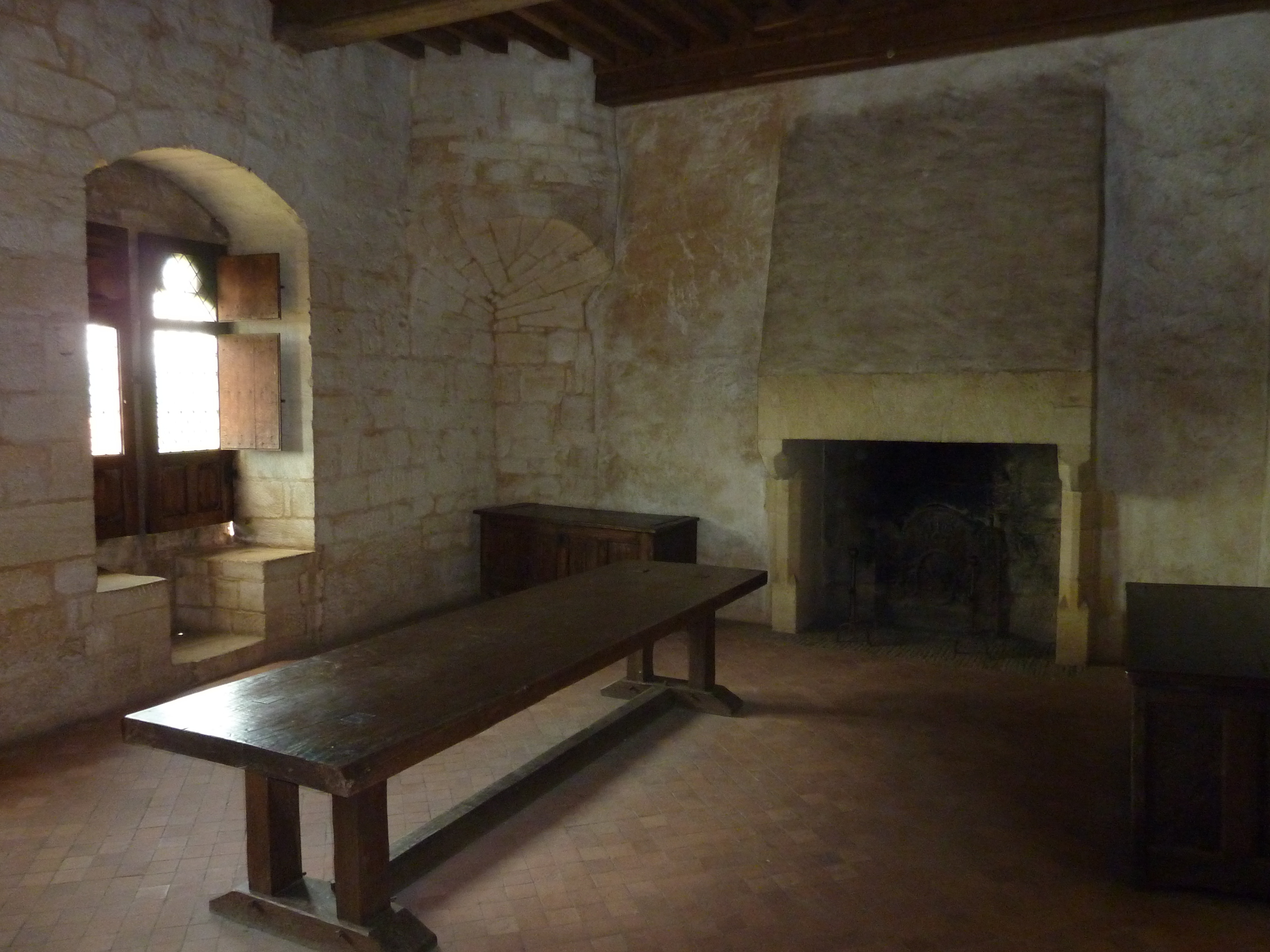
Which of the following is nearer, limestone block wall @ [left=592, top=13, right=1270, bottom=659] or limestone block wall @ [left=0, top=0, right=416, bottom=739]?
limestone block wall @ [left=0, top=0, right=416, bottom=739]

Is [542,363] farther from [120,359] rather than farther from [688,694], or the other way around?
→ [688,694]

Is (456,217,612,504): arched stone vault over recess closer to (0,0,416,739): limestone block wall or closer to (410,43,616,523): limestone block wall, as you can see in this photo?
(410,43,616,523): limestone block wall

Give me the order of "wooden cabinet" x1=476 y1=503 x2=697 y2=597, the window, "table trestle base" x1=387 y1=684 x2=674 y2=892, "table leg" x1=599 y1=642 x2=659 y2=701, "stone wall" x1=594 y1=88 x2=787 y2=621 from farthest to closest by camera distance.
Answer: "stone wall" x1=594 y1=88 x2=787 y2=621, "wooden cabinet" x1=476 y1=503 x2=697 y2=597, the window, "table leg" x1=599 y1=642 x2=659 y2=701, "table trestle base" x1=387 y1=684 x2=674 y2=892

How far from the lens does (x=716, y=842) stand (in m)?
3.41

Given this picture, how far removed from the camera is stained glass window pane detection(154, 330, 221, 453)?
18.5 ft

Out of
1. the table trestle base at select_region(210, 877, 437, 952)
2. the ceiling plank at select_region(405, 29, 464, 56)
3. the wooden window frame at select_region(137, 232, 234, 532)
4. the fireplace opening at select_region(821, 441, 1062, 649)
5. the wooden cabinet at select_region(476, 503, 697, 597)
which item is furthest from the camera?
the wooden cabinet at select_region(476, 503, 697, 597)

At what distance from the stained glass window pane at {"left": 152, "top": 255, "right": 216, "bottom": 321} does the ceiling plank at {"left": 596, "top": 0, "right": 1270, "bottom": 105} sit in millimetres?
2829

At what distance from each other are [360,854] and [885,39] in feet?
17.3

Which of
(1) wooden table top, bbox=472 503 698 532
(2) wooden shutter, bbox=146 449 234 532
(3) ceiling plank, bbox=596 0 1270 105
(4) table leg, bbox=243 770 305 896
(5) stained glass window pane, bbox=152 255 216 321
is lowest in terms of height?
(4) table leg, bbox=243 770 305 896

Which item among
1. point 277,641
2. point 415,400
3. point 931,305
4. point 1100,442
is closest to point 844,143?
point 931,305

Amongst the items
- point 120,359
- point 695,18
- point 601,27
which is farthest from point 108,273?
point 695,18

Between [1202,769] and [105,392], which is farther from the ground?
[105,392]

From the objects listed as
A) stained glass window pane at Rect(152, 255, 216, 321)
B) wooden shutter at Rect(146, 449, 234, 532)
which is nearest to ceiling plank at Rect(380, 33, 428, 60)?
stained glass window pane at Rect(152, 255, 216, 321)

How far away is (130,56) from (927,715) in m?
4.88
